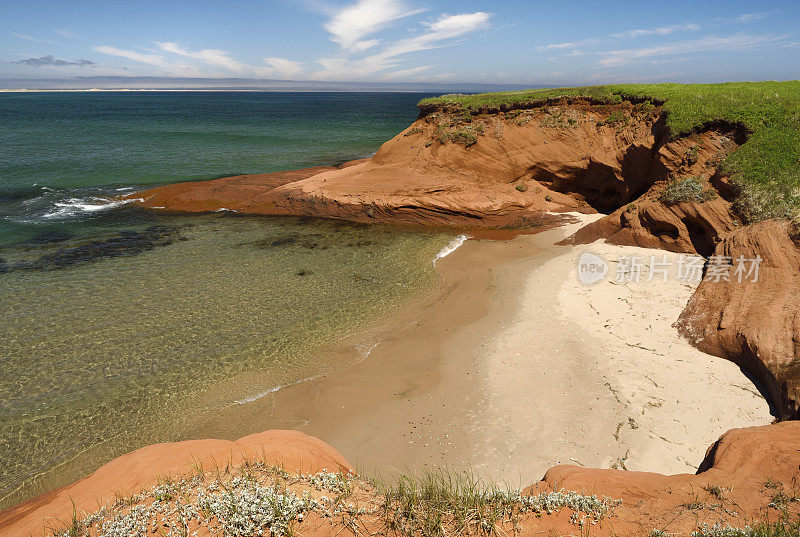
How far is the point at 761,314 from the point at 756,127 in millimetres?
8857

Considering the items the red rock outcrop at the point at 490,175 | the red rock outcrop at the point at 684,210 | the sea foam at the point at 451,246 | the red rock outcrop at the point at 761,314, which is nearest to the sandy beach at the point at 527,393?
the red rock outcrop at the point at 761,314

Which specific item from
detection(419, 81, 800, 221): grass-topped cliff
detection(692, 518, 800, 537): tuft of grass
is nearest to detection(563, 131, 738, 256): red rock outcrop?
detection(419, 81, 800, 221): grass-topped cliff

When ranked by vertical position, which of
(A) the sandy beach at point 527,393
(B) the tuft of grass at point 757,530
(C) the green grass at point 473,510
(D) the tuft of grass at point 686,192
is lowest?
(A) the sandy beach at point 527,393

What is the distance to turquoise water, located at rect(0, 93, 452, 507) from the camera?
818 centimetres

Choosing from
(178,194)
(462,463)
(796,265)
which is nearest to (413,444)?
(462,463)

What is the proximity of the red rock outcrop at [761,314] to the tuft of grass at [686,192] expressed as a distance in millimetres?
2459

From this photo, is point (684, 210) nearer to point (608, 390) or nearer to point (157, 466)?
point (608, 390)

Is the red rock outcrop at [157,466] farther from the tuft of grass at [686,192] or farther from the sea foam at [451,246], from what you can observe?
the tuft of grass at [686,192]

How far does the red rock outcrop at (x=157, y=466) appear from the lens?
Answer: 460 centimetres

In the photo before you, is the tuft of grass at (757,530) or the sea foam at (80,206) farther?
the sea foam at (80,206)

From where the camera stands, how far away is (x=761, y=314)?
28.3 feet

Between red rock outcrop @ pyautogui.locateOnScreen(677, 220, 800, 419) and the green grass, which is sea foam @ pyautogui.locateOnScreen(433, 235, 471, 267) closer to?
red rock outcrop @ pyautogui.locateOnScreen(677, 220, 800, 419)

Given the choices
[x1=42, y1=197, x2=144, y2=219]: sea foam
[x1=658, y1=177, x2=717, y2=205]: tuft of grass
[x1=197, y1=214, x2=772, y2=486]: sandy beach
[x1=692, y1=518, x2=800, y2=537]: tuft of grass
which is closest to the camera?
[x1=692, y1=518, x2=800, y2=537]: tuft of grass

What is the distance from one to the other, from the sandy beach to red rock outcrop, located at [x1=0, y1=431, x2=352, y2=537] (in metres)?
2.12
